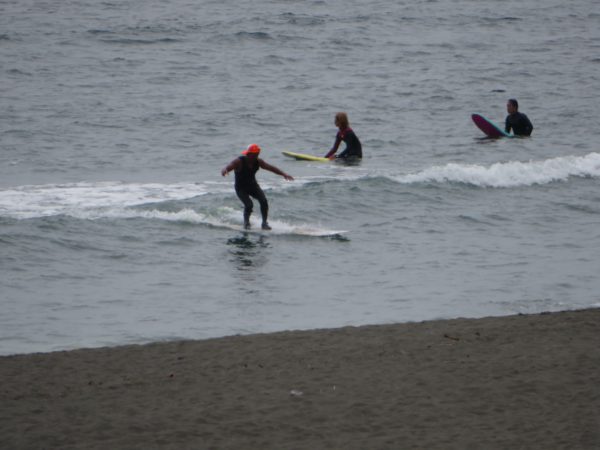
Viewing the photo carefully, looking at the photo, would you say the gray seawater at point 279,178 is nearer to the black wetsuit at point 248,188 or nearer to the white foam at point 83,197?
the white foam at point 83,197

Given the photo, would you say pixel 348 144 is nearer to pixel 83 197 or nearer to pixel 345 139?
pixel 345 139

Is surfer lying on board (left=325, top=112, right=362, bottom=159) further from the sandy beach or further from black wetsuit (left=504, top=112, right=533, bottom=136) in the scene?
the sandy beach

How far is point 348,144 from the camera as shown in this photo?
2127 cm

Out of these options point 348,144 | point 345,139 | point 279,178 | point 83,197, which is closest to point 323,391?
point 83,197

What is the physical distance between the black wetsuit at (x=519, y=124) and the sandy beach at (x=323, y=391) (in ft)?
52.0

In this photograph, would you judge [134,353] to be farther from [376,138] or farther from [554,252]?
[376,138]

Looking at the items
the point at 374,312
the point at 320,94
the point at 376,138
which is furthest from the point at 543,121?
the point at 374,312

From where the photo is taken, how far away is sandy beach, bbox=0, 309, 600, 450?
6391 mm

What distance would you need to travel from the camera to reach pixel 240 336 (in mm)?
9055

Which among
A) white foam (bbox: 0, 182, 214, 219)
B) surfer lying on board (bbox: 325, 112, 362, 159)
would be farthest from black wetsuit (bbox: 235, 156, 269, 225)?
surfer lying on board (bbox: 325, 112, 362, 159)

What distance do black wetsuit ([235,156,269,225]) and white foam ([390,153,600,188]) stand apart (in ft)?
16.8

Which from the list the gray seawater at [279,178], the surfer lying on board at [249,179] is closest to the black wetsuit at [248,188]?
the surfer lying on board at [249,179]

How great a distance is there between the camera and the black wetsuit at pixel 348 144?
68.4 ft

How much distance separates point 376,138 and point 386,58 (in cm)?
1455
